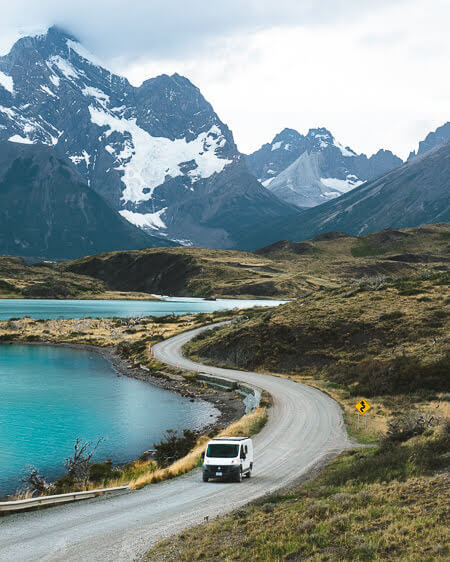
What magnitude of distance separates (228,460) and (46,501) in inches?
318

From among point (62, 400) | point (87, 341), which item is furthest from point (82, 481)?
point (87, 341)

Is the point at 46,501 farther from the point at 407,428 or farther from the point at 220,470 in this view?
the point at 407,428

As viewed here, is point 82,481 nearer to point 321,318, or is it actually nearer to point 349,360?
point 349,360

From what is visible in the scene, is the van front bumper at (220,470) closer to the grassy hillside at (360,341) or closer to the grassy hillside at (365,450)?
the grassy hillside at (365,450)

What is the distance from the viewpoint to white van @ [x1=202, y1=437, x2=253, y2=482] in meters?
24.2

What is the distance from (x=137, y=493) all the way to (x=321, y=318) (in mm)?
49310

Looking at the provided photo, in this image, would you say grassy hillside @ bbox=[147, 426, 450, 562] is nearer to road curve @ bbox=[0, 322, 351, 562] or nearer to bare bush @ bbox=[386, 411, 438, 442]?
road curve @ bbox=[0, 322, 351, 562]

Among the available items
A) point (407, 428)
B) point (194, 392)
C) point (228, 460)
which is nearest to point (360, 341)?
point (194, 392)

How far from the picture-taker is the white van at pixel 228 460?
24.2 metres

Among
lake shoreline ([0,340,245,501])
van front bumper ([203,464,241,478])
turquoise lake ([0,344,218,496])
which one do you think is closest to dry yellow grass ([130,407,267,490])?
van front bumper ([203,464,241,478])

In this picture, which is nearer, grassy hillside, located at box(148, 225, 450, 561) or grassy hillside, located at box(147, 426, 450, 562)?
grassy hillside, located at box(147, 426, 450, 562)

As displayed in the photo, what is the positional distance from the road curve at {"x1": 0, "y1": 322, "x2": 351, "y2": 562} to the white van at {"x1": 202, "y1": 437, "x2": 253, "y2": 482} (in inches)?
18.1

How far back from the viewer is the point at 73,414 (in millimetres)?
49312

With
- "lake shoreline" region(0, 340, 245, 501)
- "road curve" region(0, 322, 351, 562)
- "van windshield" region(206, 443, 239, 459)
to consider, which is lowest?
"lake shoreline" region(0, 340, 245, 501)
